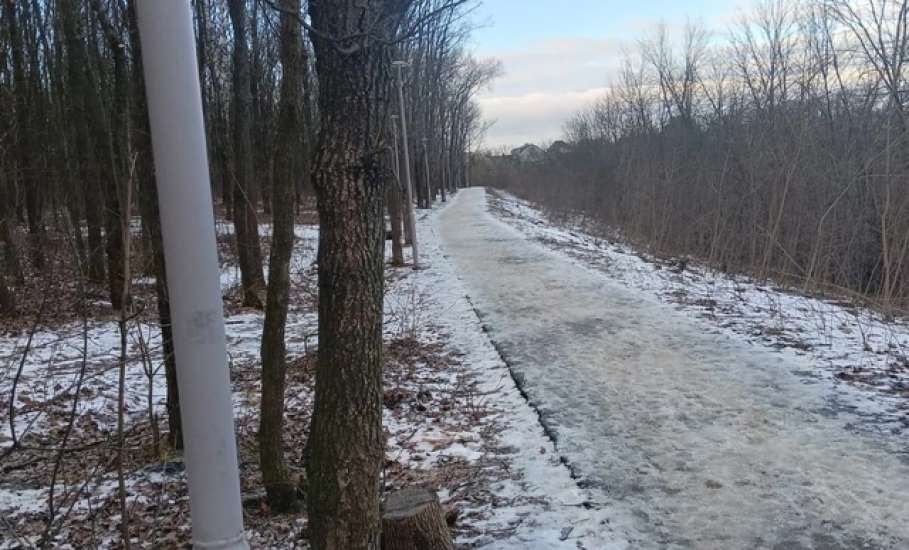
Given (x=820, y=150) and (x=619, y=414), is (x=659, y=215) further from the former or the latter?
(x=619, y=414)

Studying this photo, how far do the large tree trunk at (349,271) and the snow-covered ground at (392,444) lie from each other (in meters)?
1.11

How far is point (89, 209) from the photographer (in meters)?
13.7

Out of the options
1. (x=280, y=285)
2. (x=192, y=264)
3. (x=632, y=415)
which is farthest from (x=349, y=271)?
(x=632, y=415)

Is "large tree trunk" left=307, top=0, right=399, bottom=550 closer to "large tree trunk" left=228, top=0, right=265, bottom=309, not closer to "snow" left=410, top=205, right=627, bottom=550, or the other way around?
"snow" left=410, top=205, right=627, bottom=550

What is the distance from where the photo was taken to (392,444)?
19.7 ft

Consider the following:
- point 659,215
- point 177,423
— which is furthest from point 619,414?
point 659,215

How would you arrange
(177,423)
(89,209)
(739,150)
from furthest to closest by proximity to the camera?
(739,150)
(89,209)
(177,423)

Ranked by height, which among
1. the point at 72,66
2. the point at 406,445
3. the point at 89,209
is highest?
the point at 72,66

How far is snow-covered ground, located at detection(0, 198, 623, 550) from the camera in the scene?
431cm

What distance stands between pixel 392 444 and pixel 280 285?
1.89 m

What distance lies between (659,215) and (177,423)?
1942 cm

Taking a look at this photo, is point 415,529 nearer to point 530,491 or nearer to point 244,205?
point 530,491

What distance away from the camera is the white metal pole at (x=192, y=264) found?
203cm

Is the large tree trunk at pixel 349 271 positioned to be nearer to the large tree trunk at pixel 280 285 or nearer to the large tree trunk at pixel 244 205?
the large tree trunk at pixel 280 285
